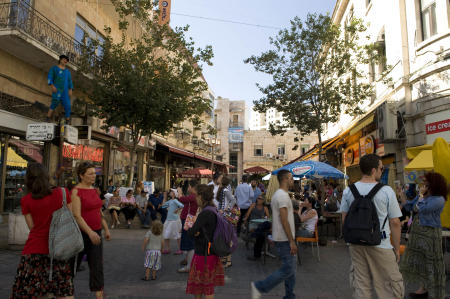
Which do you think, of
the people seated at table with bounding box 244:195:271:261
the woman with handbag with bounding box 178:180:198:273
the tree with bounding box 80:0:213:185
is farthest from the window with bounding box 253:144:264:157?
the woman with handbag with bounding box 178:180:198:273

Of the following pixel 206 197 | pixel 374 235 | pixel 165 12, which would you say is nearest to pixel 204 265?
pixel 206 197

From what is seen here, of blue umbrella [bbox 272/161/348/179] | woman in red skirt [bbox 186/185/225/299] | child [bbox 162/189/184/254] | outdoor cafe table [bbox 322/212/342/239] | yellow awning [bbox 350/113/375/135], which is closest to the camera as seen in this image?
woman in red skirt [bbox 186/185/225/299]

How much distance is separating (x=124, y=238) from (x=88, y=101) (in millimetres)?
7648

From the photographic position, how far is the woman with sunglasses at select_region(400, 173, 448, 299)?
4141mm

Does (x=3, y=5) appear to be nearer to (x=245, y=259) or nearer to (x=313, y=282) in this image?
(x=245, y=259)

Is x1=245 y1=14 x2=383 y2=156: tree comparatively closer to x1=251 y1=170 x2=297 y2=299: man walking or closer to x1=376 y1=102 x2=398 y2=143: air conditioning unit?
x1=376 y1=102 x2=398 y2=143: air conditioning unit

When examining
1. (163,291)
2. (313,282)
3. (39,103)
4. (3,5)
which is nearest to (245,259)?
(313,282)

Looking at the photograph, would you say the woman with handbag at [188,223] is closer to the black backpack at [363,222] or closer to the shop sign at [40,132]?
the black backpack at [363,222]

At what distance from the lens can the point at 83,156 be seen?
46.3 feet

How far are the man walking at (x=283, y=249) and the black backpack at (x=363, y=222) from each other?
76 cm

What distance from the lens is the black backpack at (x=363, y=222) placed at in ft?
9.91

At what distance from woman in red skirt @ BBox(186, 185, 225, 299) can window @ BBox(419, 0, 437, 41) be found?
429 inches

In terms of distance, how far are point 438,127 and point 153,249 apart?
940 cm

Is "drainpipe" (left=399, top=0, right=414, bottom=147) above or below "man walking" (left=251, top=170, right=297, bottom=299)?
above
